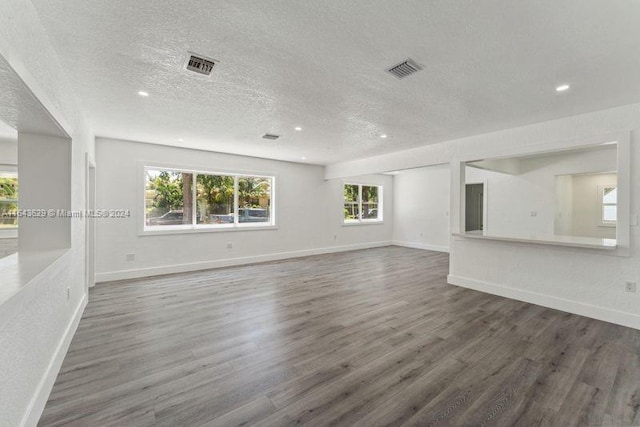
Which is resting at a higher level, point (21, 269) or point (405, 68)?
point (405, 68)

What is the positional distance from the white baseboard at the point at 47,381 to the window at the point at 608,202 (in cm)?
875

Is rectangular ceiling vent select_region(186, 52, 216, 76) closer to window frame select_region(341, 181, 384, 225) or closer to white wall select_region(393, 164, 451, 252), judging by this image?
window frame select_region(341, 181, 384, 225)

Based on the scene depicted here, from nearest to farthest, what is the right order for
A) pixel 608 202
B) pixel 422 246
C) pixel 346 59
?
pixel 346 59 < pixel 608 202 < pixel 422 246

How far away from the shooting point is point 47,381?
1912 millimetres

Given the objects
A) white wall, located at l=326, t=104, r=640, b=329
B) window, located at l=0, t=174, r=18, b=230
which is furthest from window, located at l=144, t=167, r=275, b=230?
white wall, located at l=326, t=104, r=640, b=329

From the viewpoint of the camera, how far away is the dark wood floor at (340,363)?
1790 millimetres

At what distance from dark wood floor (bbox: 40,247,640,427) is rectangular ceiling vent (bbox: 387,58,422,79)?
253 centimetres

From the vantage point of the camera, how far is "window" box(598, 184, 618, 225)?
571cm

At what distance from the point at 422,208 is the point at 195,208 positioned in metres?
6.59

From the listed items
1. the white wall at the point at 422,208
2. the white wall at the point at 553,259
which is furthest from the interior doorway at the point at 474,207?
the white wall at the point at 553,259

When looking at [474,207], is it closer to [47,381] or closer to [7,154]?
[47,381]

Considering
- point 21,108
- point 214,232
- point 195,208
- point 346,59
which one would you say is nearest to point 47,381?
point 21,108

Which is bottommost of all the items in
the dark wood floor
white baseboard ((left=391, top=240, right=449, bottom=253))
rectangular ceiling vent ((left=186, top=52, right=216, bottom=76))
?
the dark wood floor

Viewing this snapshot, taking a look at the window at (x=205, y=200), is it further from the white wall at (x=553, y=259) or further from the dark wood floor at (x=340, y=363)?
the white wall at (x=553, y=259)
